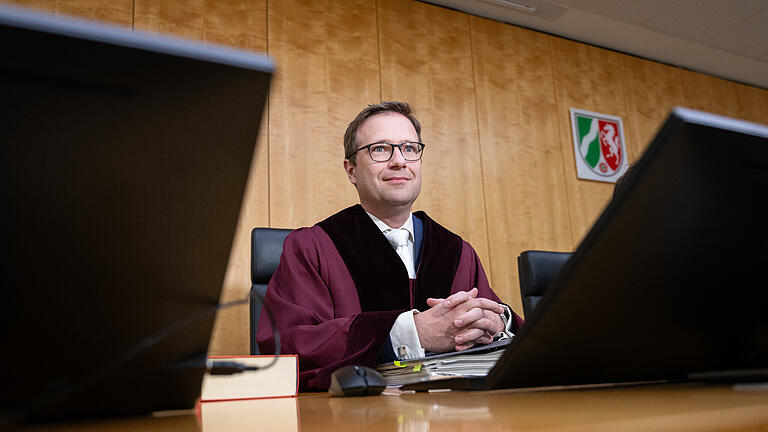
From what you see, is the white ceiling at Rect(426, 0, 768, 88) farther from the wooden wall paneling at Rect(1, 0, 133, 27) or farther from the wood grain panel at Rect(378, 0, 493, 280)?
the wooden wall paneling at Rect(1, 0, 133, 27)

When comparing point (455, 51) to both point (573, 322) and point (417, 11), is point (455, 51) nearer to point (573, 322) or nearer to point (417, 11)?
point (417, 11)

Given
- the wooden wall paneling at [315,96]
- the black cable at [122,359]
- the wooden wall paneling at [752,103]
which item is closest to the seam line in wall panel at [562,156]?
the wooden wall paneling at [315,96]

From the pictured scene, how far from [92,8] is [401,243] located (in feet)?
7.65

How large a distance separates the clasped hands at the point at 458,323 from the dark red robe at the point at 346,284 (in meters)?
0.08

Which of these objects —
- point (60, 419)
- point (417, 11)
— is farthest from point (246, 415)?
point (417, 11)

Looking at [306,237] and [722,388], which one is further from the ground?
[306,237]

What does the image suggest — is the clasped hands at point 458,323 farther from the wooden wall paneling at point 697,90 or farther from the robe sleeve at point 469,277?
the wooden wall paneling at point 697,90

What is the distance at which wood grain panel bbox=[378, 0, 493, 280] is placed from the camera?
367 centimetres

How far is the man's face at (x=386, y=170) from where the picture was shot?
1.76 metres

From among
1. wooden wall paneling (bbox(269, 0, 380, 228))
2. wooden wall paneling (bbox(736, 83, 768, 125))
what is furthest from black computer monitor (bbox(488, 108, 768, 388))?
wooden wall paneling (bbox(736, 83, 768, 125))

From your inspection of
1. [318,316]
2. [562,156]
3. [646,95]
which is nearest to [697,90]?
[646,95]

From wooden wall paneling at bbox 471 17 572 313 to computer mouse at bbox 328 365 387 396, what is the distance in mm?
3057

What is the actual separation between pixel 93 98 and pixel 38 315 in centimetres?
14

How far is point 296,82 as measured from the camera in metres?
3.39
